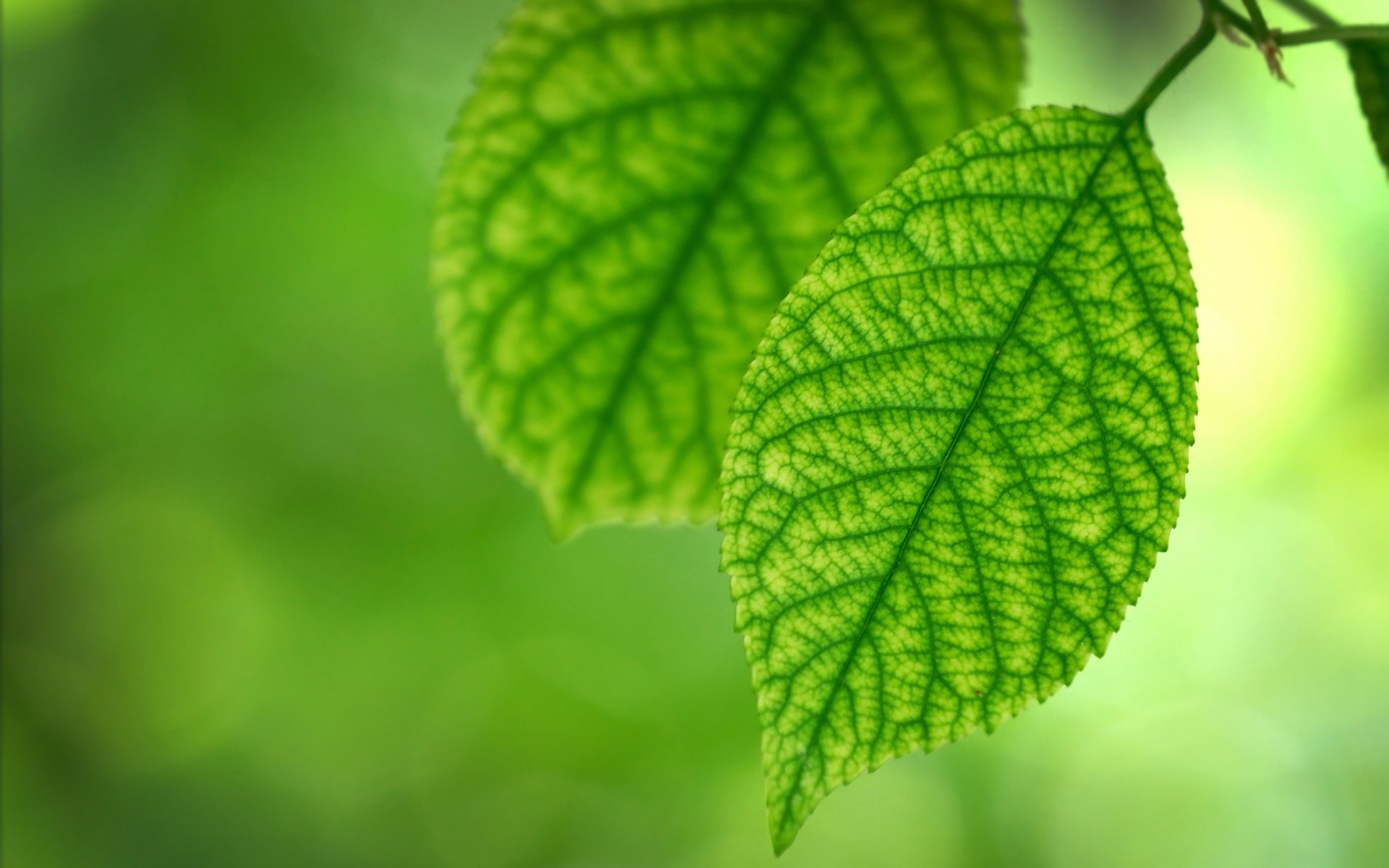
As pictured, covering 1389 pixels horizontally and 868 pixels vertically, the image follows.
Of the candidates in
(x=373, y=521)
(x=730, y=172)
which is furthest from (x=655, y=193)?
(x=373, y=521)

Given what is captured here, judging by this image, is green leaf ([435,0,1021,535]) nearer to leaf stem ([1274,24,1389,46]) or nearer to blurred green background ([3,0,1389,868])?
leaf stem ([1274,24,1389,46])

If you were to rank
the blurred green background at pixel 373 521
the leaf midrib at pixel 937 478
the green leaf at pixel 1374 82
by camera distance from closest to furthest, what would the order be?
the leaf midrib at pixel 937 478 < the green leaf at pixel 1374 82 < the blurred green background at pixel 373 521

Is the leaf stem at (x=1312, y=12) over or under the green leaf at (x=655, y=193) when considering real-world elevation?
over

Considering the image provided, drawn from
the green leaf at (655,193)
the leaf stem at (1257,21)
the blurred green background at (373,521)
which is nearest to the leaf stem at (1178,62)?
the leaf stem at (1257,21)

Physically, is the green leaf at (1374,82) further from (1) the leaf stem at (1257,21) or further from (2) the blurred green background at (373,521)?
(2) the blurred green background at (373,521)

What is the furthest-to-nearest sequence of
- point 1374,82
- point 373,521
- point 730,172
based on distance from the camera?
point 373,521, point 730,172, point 1374,82

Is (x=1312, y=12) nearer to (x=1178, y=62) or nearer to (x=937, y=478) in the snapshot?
(x=1178, y=62)

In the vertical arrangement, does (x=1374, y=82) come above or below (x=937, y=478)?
above

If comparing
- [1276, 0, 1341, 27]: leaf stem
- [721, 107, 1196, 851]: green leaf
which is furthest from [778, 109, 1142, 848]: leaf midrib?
[1276, 0, 1341, 27]: leaf stem
